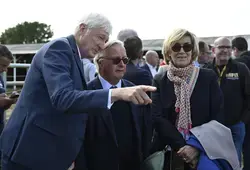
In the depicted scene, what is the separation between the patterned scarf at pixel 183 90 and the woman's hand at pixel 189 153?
6.1 inches

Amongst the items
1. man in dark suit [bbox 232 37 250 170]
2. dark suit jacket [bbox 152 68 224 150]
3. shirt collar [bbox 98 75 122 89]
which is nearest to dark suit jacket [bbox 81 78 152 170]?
shirt collar [bbox 98 75 122 89]

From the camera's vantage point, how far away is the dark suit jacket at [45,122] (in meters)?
2.06

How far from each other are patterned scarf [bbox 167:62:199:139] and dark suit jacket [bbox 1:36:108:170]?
960mm

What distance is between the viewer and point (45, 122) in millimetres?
2088

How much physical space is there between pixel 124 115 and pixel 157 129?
0.29 metres

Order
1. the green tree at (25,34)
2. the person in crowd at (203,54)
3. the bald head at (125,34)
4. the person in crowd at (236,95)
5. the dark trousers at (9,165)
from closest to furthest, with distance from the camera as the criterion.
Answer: the dark trousers at (9,165), the bald head at (125,34), the person in crowd at (236,95), the person in crowd at (203,54), the green tree at (25,34)

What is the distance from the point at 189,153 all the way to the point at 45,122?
117cm

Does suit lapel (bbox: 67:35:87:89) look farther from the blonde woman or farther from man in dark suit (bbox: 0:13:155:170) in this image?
the blonde woman

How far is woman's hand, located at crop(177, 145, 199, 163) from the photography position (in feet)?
8.84

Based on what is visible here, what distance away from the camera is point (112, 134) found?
2775 mm

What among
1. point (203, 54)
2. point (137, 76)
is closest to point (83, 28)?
point (137, 76)

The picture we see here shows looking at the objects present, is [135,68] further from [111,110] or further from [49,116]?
[49,116]

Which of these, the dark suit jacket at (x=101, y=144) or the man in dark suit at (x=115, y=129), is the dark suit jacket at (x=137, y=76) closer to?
the man in dark suit at (x=115, y=129)

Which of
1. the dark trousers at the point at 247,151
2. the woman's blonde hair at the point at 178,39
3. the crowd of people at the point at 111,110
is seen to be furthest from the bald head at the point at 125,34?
the dark trousers at the point at 247,151
